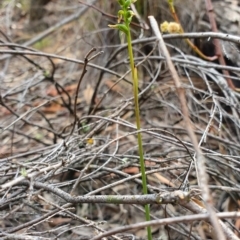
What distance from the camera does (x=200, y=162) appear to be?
55cm

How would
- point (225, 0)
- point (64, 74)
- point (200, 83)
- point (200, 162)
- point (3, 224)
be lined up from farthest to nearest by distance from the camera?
point (64, 74)
point (225, 0)
point (200, 83)
point (3, 224)
point (200, 162)

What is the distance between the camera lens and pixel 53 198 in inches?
55.1

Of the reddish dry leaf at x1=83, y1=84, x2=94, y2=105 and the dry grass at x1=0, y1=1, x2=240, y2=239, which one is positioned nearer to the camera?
the dry grass at x1=0, y1=1, x2=240, y2=239

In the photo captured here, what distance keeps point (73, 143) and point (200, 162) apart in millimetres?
704

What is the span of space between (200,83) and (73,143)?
884mm

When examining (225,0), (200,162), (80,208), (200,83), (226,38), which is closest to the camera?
(200,162)

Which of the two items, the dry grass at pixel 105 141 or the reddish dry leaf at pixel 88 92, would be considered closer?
the dry grass at pixel 105 141

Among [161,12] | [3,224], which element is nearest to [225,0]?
[161,12]

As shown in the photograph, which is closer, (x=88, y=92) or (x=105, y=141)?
(x=105, y=141)

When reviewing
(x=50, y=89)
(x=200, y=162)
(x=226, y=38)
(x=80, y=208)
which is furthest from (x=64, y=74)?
(x=200, y=162)

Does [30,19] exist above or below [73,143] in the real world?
above

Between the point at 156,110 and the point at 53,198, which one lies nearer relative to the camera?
the point at 53,198

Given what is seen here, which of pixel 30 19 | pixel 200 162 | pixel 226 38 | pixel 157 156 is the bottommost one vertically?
pixel 157 156

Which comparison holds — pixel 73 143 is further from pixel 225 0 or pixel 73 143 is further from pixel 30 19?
pixel 30 19
